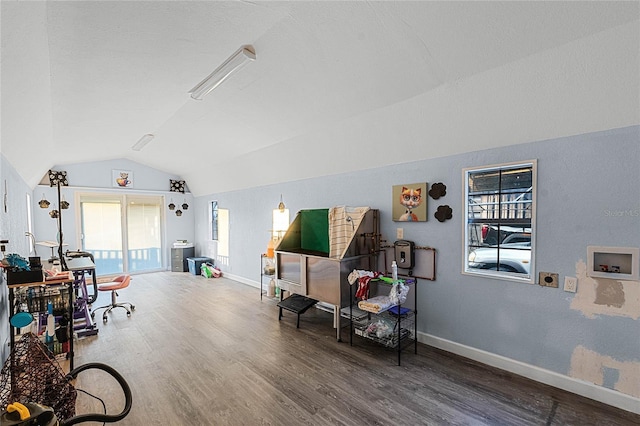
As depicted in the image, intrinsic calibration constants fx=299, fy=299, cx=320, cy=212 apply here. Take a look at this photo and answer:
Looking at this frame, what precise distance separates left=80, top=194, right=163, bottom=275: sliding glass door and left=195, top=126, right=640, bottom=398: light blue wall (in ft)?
22.1

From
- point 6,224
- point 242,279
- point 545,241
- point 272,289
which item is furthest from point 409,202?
point 242,279

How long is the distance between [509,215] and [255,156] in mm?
3972

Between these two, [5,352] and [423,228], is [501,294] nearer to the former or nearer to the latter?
[423,228]

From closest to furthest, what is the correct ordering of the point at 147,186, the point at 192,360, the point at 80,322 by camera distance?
the point at 192,360 → the point at 80,322 → the point at 147,186

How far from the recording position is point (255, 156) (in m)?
5.32

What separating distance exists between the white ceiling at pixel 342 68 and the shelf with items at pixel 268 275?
2.69 meters

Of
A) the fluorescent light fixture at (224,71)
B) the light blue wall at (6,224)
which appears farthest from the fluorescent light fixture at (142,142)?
the fluorescent light fixture at (224,71)

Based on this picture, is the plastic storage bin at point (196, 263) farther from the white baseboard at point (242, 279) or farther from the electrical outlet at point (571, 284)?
the electrical outlet at point (571, 284)

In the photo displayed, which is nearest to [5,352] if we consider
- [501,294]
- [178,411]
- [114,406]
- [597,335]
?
[114,406]

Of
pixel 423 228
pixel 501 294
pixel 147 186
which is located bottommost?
pixel 501 294

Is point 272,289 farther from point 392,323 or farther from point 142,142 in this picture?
point 142,142

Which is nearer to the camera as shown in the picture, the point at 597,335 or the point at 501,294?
the point at 597,335

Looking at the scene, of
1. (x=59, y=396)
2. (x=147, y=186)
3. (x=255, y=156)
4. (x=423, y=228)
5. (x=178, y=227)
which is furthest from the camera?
(x=178, y=227)

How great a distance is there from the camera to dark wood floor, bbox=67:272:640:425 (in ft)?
7.48
